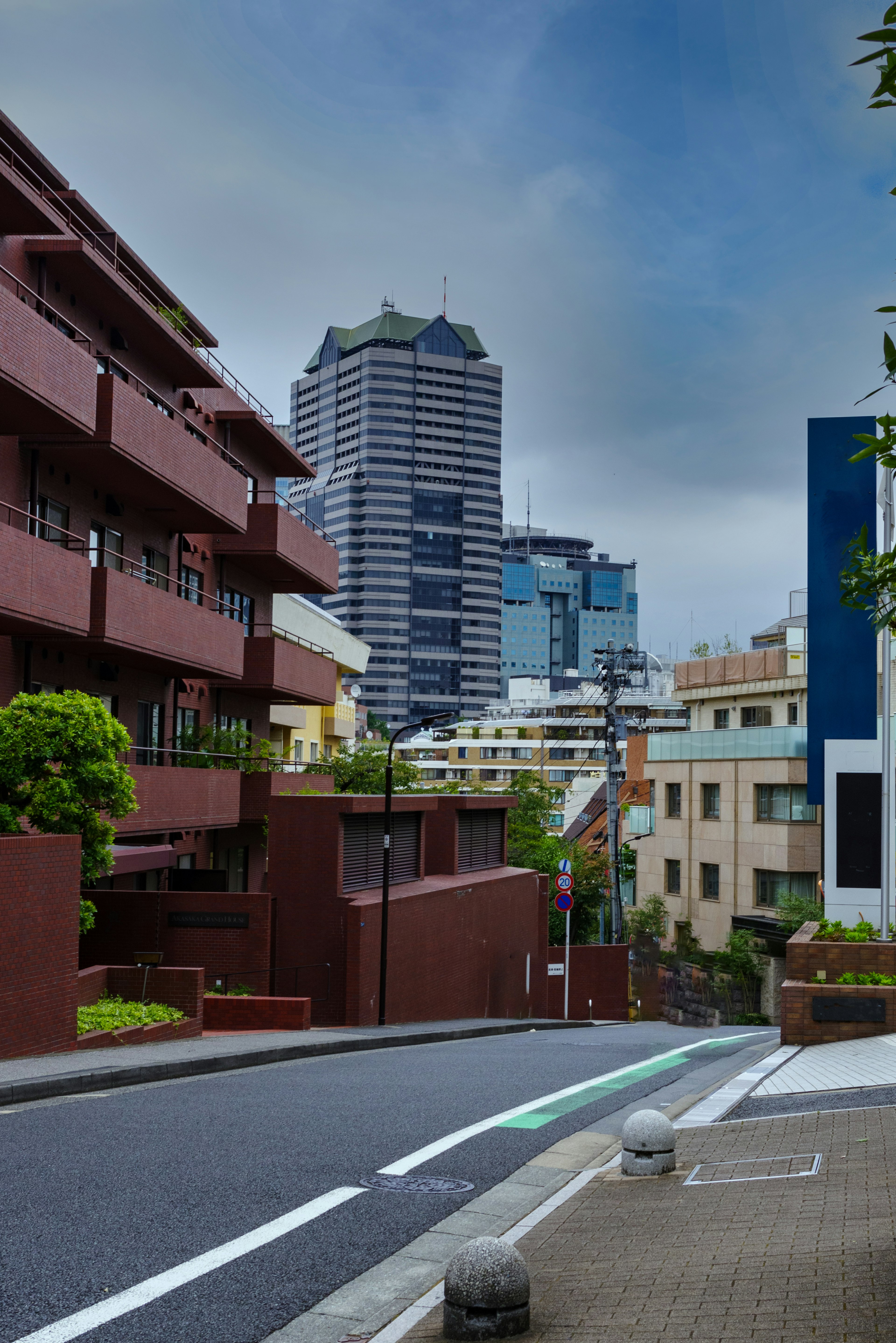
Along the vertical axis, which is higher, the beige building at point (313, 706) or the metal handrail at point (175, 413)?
the metal handrail at point (175, 413)

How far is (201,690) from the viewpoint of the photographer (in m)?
32.0

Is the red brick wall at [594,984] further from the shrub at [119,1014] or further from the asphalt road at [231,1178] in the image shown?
the asphalt road at [231,1178]

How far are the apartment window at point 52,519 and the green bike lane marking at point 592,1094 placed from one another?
1391cm

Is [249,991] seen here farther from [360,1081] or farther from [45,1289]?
Result: [45,1289]

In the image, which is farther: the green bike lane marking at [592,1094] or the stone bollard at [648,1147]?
the green bike lane marking at [592,1094]

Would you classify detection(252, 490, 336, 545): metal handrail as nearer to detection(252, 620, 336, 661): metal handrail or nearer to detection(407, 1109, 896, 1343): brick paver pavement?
detection(252, 620, 336, 661): metal handrail

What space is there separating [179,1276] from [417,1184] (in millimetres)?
2632

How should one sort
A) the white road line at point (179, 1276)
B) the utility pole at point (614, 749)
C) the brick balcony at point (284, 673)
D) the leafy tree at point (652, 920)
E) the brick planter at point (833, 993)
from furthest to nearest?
1. the leafy tree at point (652, 920)
2. the utility pole at point (614, 749)
3. the brick balcony at point (284, 673)
4. the brick planter at point (833, 993)
5. the white road line at point (179, 1276)

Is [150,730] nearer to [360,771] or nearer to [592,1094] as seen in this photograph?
[360,771]

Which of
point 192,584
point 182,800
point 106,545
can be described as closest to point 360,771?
point 192,584

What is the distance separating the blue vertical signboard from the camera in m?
31.0

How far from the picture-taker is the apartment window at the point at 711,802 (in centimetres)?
4909

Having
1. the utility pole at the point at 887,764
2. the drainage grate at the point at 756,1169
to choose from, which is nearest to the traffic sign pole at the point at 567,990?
the utility pole at the point at 887,764

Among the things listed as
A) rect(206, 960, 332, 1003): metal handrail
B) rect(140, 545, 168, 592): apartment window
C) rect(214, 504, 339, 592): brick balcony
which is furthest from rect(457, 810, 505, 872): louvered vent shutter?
rect(140, 545, 168, 592): apartment window
